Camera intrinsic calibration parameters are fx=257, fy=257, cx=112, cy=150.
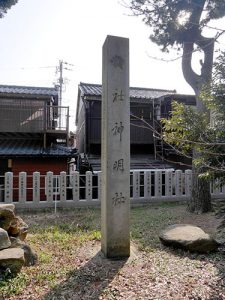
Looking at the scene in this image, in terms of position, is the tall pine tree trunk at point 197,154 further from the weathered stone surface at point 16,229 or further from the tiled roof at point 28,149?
the tiled roof at point 28,149

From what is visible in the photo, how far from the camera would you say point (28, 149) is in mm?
12672

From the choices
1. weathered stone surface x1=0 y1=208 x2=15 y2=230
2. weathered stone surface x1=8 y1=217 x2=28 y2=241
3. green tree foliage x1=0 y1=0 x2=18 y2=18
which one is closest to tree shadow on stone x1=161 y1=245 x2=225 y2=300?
weathered stone surface x1=8 y1=217 x2=28 y2=241

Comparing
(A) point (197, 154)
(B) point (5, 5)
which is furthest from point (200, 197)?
(B) point (5, 5)

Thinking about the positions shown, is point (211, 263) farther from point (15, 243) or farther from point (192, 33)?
point (192, 33)

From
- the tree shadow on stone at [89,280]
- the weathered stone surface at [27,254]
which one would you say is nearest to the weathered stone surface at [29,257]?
the weathered stone surface at [27,254]

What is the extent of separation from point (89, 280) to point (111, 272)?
393 millimetres

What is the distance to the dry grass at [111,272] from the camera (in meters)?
3.53

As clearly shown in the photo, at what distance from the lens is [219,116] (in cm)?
557

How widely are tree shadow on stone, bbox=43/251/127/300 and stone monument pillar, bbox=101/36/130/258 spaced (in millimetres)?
287

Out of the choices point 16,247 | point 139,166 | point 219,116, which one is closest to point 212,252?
point 219,116

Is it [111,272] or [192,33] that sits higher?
[192,33]

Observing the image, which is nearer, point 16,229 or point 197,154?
point 16,229

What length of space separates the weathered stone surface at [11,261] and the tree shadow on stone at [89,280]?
2.26ft

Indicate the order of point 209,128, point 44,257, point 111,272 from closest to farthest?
1. point 111,272
2. point 44,257
3. point 209,128
